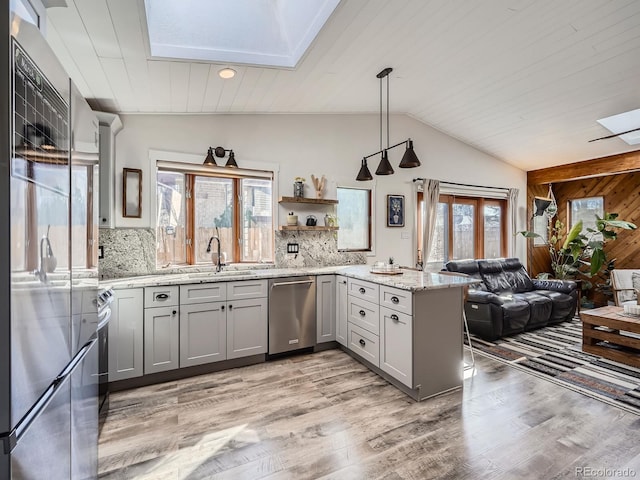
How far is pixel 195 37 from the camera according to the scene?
2.37 meters

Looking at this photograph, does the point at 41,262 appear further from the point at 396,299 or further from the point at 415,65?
the point at 415,65

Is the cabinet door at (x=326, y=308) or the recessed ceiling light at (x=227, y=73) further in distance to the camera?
the cabinet door at (x=326, y=308)

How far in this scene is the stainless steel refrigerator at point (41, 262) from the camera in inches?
30.0

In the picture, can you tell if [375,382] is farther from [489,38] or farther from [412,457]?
[489,38]

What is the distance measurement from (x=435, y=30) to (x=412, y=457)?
3213 mm

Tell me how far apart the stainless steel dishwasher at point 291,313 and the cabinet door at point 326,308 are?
0.21ft

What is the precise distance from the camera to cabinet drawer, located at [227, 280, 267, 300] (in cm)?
318

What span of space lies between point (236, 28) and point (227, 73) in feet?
1.17

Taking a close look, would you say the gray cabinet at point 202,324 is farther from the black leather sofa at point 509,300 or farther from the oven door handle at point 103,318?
the black leather sofa at point 509,300

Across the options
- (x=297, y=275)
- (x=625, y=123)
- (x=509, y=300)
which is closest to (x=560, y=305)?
(x=509, y=300)

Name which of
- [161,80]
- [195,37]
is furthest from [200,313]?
[195,37]

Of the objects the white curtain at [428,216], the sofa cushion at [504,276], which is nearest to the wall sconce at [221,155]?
the white curtain at [428,216]

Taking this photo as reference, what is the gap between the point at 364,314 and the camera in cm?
317

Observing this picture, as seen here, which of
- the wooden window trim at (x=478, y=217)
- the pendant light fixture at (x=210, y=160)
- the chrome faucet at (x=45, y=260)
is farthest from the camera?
the wooden window trim at (x=478, y=217)
